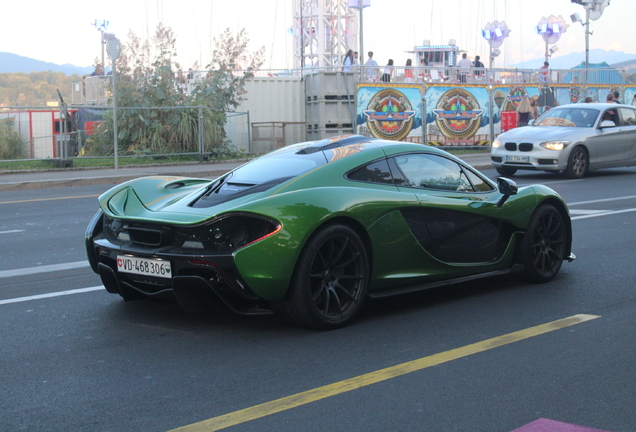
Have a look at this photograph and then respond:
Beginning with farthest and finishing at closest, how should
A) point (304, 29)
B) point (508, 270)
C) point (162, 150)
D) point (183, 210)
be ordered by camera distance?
1. point (304, 29)
2. point (162, 150)
3. point (508, 270)
4. point (183, 210)

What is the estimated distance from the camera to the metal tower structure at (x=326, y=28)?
5056 cm

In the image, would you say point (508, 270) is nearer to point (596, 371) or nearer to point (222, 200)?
point (596, 371)

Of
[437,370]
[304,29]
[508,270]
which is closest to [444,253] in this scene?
[508,270]

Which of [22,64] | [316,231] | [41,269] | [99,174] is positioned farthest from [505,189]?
[22,64]

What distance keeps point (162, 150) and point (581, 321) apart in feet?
54.7

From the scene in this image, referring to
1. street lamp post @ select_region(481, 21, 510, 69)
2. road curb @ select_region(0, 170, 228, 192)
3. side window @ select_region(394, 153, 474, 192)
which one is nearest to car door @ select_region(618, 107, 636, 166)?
road curb @ select_region(0, 170, 228, 192)

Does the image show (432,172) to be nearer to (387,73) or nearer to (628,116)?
(628,116)

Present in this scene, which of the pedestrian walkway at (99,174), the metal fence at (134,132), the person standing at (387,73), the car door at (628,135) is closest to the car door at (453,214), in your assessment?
the pedestrian walkway at (99,174)

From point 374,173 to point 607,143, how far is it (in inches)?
514

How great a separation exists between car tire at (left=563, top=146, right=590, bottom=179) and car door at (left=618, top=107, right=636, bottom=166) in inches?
52.2

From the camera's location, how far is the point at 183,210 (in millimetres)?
4934

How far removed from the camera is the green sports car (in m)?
4.61

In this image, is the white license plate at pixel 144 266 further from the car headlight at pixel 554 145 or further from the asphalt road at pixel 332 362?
the car headlight at pixel 554 145

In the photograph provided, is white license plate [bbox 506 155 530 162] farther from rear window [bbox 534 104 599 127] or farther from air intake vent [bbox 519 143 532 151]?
rear window [bbox 534 104 599 127]
